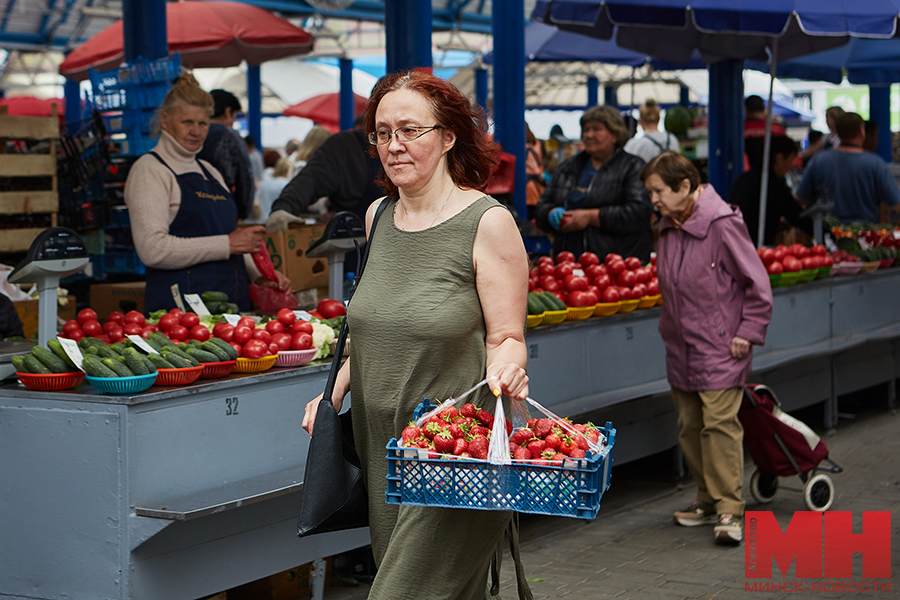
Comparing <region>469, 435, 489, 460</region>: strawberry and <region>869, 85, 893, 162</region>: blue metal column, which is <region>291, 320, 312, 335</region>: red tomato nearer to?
<region>469, 435, 489, 460</region>: strawberry

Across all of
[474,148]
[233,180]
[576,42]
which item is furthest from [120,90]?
[576,42]

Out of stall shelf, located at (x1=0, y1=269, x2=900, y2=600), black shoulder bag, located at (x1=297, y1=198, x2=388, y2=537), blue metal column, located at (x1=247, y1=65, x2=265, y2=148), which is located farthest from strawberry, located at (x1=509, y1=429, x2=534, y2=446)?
blue metal column, located at (x1=247, y1=65, x2=265, y2=148)

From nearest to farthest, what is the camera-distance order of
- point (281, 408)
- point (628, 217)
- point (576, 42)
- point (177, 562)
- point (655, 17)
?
point (177, 562) → point (281, 408) → point (628, 217) → point (655, 17) → point (576, 42)

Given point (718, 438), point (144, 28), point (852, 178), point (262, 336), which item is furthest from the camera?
point (852, 178)

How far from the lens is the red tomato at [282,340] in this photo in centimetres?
434

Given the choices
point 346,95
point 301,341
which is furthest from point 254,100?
point 301,341

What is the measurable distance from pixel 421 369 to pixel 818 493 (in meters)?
3.77

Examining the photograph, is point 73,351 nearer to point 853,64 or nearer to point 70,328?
point 70,328

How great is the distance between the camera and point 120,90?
295 inches

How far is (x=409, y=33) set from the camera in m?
7.45

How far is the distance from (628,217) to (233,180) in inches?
108

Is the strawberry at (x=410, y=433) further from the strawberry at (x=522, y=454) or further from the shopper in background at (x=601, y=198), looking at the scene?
the shopper in background at (x=601, y=198)

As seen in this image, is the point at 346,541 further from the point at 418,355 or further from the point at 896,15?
the point at 896,15

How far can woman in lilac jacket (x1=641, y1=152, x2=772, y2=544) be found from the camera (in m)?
5.15
